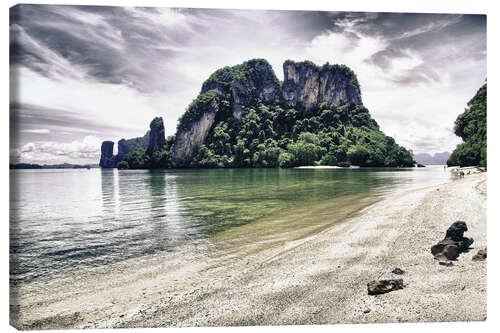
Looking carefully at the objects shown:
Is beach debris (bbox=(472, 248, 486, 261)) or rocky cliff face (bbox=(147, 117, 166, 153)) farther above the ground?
rocky cliff face (bbox=(147, 117, 166, 153))

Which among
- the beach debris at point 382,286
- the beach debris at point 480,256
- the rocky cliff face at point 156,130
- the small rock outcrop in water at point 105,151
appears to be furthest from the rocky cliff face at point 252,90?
the beach debris at point 382,286

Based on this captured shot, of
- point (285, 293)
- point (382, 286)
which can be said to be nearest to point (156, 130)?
point (285, 293)

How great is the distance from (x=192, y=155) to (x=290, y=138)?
26.0 m

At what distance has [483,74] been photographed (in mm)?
3613

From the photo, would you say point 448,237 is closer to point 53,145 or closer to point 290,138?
point 53,145

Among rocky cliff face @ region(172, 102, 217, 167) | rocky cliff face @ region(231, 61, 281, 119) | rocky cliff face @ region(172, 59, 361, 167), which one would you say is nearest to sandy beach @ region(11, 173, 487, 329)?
rocky cliff face @ region(172, 59, 361, 167)

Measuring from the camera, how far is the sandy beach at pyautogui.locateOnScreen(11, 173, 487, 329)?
7.76ft

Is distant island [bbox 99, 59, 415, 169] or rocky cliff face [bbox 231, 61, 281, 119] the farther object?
rocky cliff face [bbox 231, 61, 281, 119]

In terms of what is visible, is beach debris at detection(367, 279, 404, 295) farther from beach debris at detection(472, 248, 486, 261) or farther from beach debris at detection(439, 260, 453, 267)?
beach debris at detection(472, 248, 486, 261)

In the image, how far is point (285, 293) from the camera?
2.53 metres

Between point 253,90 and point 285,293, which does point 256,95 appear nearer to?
point 253,90

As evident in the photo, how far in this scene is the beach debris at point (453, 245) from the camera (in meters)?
2.90

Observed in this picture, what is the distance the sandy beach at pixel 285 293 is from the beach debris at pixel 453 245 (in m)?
0.09

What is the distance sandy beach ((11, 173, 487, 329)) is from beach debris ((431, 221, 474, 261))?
0.09 meters
